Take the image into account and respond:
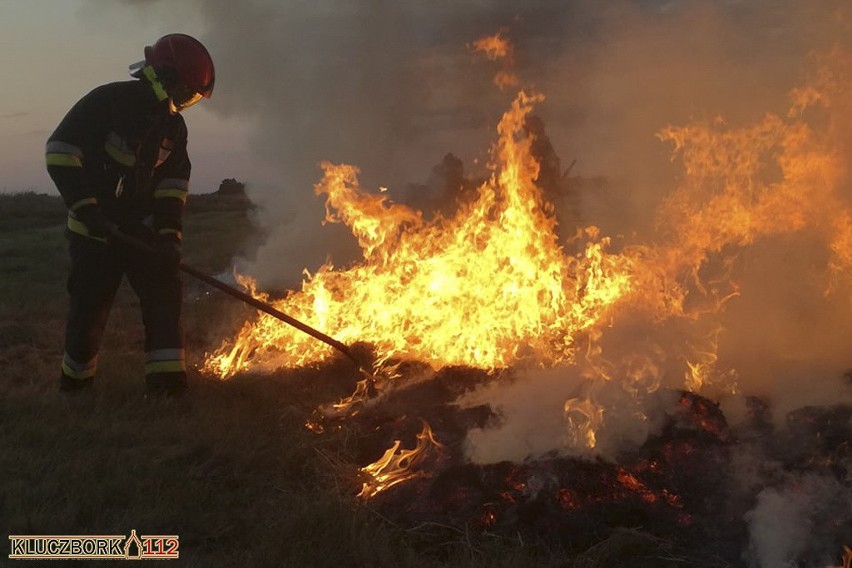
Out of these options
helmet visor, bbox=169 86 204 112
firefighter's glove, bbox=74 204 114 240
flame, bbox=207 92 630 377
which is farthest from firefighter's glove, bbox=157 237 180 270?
flame, bbox=207 92 630 377

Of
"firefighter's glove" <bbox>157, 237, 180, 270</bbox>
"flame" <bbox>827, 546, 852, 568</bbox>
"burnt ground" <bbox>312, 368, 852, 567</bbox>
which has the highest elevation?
"firefighter's glove" <bbox>157, 237, 180, 270</bbox>

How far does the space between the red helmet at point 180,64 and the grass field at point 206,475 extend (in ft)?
8.34

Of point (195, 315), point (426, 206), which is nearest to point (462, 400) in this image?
point (195, 315)

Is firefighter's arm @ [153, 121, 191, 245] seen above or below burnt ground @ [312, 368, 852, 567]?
above

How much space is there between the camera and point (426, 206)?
1448 cm

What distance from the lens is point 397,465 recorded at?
507cm

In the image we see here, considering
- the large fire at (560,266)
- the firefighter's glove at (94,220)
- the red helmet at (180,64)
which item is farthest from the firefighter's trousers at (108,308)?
the red helmet at (180,64)

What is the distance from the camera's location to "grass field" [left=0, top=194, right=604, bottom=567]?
153 inches

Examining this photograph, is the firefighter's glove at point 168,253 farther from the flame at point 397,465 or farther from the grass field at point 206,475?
the flame at point 397,465

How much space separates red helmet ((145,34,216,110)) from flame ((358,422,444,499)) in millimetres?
3330

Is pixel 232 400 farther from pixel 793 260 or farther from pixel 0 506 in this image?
pixel 793 260

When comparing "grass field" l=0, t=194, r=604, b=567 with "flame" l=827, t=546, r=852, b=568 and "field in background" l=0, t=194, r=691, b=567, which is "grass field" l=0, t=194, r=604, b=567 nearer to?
"field in background" l=0, t=194, r=691, b=567

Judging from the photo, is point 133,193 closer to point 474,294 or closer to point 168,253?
point 168,253

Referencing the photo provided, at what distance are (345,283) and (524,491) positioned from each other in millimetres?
3987
